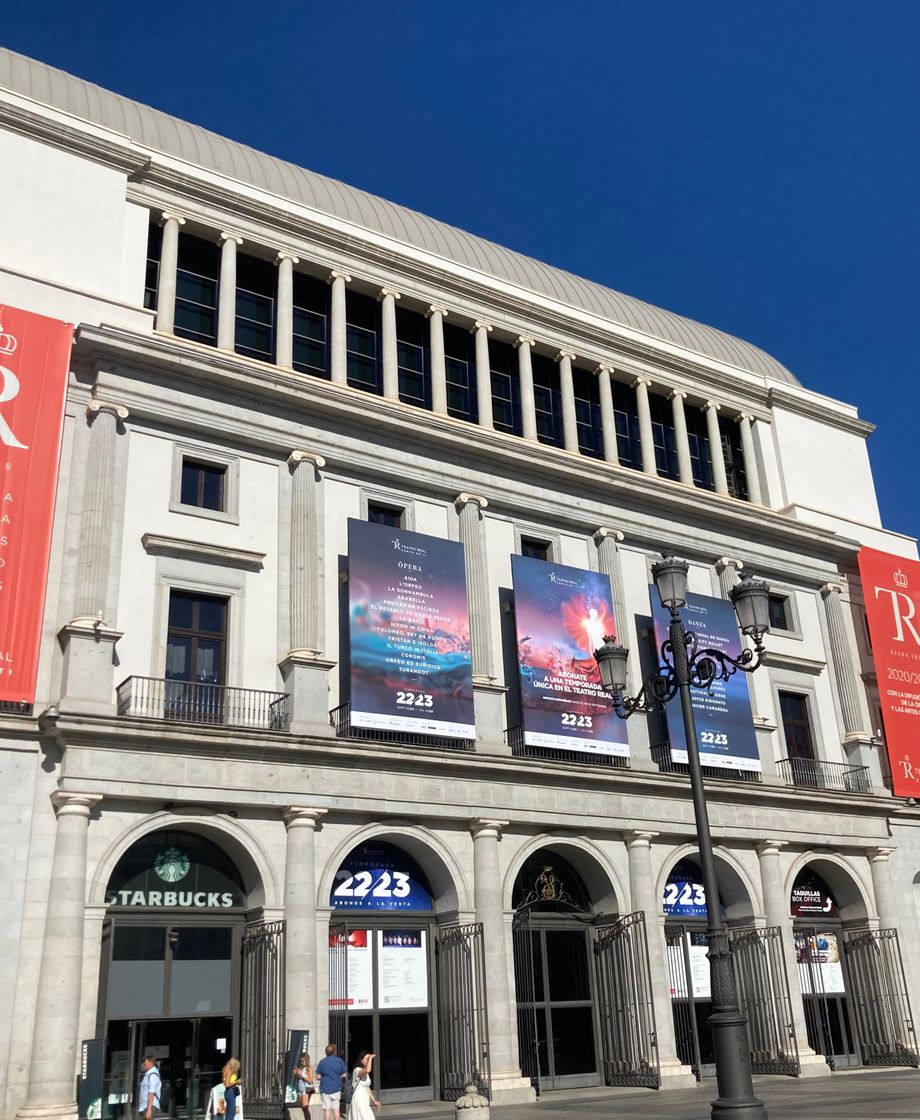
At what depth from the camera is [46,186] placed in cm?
2738

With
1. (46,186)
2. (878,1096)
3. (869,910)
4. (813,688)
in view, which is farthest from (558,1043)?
(46,186)

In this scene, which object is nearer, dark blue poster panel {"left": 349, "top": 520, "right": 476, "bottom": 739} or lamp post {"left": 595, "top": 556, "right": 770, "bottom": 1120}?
lamp post {"left": 595, "top": 556, "right": 770, "bottom": 1120}

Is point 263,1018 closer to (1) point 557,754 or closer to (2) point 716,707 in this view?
(1) point 557,754

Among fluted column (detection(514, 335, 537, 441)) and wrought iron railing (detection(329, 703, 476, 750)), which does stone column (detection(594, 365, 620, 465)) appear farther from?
wrought iron railing (detection(329, 703, 476, 750))

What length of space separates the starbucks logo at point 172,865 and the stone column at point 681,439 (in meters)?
19.2

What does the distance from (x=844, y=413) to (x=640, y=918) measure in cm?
2174

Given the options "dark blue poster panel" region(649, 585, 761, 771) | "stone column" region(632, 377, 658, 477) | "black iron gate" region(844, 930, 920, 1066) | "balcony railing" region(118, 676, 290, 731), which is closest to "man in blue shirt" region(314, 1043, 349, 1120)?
"balcony railing" region(118, 676, 290, 731)

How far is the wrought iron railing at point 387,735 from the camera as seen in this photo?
26016 mm

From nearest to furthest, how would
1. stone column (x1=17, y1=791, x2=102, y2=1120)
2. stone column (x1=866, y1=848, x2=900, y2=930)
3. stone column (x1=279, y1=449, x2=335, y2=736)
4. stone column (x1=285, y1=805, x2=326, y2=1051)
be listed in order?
stone column (x1=17, y1=791, x2=102, y2=1120), stone column (x1=285, y1=805, x2=326, y2=1051), stone column (x1=279, y1=449, x2=335, y2=736), stone column (x1=866, y1=848, x2=900, y2=930)

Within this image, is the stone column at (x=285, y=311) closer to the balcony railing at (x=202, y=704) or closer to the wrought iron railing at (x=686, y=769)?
the balcony railing at (x=202, y=704)

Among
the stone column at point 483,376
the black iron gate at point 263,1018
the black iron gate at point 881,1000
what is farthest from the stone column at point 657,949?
the stone column at point 483,376

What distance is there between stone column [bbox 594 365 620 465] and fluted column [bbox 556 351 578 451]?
0.86 m

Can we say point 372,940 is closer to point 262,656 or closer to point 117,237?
point 262,656

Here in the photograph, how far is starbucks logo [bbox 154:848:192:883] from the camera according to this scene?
78.1 ft
